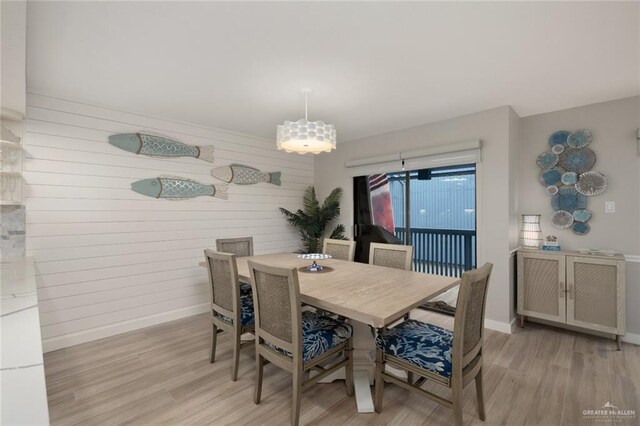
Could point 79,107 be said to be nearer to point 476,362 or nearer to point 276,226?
point 276,226

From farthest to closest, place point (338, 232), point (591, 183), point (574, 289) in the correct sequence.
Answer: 1. point (338, 232)
2. point (591, 183)
3. point (574, 289)

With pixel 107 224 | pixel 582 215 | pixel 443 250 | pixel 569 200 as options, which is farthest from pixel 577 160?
pixel 107 224

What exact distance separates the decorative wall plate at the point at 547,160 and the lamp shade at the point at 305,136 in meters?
2.46

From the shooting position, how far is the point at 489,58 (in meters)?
2.13

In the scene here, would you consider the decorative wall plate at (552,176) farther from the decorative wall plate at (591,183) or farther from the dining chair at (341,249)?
the dining chair at (341,249)

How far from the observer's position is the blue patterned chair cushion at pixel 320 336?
178cm

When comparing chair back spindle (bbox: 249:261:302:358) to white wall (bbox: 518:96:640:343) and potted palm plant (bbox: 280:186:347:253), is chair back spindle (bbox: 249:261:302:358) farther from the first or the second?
white wall (bbox: 518:96:640:343)

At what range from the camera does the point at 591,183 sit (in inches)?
118

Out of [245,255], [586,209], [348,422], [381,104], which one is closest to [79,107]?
[245,255]

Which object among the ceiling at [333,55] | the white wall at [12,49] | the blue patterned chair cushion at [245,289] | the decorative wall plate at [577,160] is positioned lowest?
the blue patterned chair cushion at [245,289]

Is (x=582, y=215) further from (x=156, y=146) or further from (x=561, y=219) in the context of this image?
(x=156, y=146)

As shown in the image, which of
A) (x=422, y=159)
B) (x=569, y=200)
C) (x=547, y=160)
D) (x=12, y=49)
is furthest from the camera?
(x=422, y=159)

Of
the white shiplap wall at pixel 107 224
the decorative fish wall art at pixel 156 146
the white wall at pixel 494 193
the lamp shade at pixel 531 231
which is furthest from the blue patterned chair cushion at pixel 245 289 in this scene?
the lamp shade at pixel 531 231

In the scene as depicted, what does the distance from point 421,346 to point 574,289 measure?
223 cm
